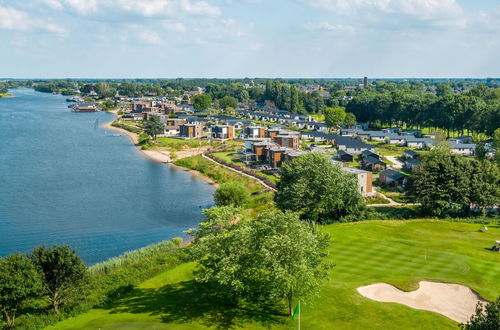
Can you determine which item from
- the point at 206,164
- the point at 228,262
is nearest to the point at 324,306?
the point at 228,262

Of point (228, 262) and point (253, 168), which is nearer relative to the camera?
point (228, 262)

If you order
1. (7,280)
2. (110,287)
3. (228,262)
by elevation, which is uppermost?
(228,262)

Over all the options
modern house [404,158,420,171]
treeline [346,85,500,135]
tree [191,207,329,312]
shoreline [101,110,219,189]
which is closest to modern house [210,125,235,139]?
shoreline [101,110,219,189]

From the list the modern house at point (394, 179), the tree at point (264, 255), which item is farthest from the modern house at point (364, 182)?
the tree at point (264, 255)

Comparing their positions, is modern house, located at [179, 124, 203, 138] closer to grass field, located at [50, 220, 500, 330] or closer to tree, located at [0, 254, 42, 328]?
grass field, located at [50, 220, 500, 330]

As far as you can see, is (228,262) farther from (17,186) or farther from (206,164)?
(206,164)

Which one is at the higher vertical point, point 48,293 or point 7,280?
point 7,280
